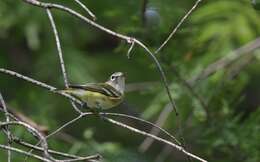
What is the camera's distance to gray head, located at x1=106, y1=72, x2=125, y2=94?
3.61m

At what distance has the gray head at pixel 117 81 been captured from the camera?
3.61 meters

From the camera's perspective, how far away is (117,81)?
3670 millimetres

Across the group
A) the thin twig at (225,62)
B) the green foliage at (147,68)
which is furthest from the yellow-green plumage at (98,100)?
the thin twig at (225,62)

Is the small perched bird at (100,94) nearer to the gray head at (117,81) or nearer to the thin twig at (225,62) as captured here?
the gray head at (117,81)

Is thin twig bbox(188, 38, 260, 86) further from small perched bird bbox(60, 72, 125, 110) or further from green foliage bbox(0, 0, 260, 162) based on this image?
small perched bird bbox(60, 72, 125, 110)

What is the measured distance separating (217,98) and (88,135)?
0.90m

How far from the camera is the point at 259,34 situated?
275 inches

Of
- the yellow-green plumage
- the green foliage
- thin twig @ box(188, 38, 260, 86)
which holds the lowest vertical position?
the green foliage

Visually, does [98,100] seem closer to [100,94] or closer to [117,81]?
[100,94]

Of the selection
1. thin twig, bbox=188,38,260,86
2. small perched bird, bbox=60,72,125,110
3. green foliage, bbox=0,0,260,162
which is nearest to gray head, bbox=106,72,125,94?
small perched bird, bbox=60,72,125,110

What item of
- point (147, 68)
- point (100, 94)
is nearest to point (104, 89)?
point (100, 94)

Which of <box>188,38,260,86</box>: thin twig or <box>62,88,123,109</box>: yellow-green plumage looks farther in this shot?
<box>188,38,260,86</box>: thin twig

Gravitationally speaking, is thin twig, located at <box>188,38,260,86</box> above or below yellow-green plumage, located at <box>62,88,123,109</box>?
below

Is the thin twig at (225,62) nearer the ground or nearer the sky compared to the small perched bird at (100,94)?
nearer the ground
